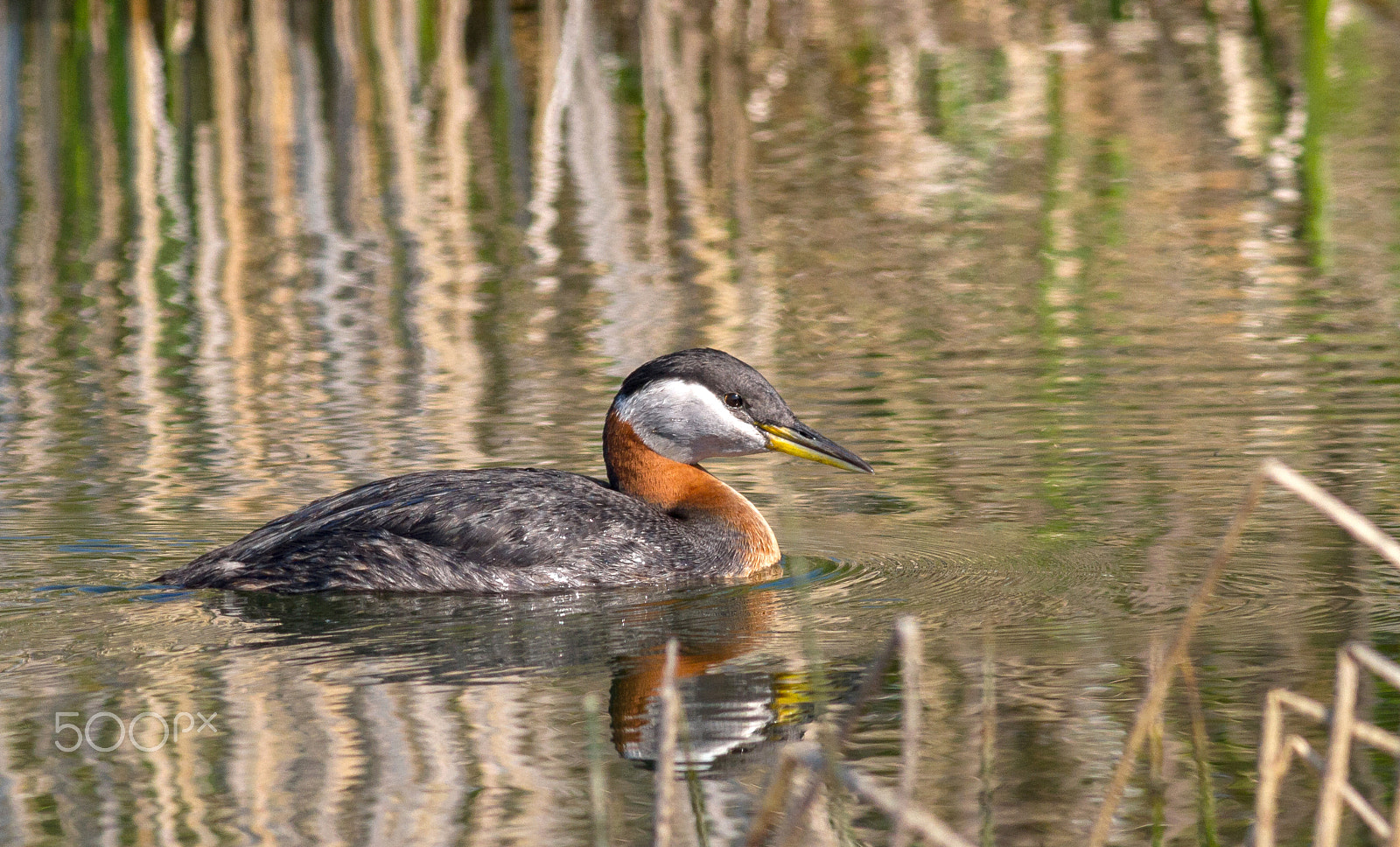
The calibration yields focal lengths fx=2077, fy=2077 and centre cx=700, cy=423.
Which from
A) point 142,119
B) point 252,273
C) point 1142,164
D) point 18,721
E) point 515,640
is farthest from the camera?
point 142,119

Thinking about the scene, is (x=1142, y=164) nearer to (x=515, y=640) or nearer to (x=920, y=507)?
(x=920, y=507)

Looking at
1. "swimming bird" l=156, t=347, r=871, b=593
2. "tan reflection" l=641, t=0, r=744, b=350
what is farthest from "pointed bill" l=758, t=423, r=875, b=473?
"tan reflection" l=641, t=0, r=744, b=350

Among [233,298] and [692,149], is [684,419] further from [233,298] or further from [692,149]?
[692,149]

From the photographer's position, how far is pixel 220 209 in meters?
15.8

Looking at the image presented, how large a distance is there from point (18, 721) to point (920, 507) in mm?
3655

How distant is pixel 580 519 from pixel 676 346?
3.55m

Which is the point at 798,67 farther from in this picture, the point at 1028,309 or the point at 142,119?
the point at 1028,309

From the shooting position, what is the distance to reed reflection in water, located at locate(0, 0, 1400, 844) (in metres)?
5.37

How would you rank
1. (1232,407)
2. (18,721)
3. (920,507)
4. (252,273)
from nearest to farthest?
(18,721) < (920,507) < (1232,407) < (252,273)

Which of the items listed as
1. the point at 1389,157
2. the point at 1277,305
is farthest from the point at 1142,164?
the point at 1277,305

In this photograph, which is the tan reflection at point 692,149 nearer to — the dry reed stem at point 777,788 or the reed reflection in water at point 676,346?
the reed reflection in water at point 676,346

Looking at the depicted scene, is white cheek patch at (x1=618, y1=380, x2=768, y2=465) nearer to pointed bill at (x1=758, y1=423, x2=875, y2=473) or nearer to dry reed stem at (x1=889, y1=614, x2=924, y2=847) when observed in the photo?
pointed bill at (x1=758, y1=423, x2=875, y2=473)

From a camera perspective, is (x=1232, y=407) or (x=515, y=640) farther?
(x=1232, y=407)

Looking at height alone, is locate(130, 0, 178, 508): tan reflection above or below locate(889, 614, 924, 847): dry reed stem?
below
